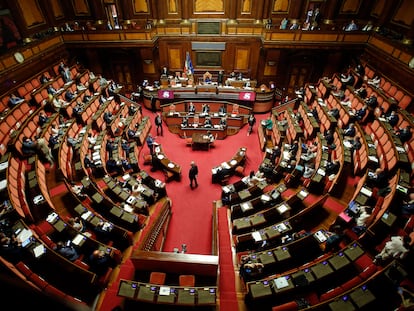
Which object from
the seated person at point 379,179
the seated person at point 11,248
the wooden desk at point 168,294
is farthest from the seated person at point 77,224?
the seated person at point 379,179

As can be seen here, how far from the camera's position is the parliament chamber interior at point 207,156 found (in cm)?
510

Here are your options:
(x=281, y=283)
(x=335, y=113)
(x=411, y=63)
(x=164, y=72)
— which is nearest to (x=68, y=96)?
(x=164, y=72)

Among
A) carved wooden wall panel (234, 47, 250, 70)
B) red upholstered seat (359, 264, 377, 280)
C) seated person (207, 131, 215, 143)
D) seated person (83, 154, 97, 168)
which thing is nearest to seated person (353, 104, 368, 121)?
seated person (207, 131, 215, 143)

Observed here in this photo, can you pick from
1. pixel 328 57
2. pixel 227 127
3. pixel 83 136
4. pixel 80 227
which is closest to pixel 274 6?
pixel 328 57

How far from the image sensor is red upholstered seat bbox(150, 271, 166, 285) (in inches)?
207

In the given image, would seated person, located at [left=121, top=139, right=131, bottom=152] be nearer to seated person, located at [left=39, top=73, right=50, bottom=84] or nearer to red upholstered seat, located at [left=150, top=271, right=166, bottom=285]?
seated person, located at [left=39, top=73, right=50, bottom=84]

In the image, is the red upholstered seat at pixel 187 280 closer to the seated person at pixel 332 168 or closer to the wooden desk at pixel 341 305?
the wooden desk at pixel 341 305

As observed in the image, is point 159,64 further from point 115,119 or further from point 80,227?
point 80,227

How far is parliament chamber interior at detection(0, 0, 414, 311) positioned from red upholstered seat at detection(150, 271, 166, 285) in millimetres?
33

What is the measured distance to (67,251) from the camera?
534 centimetres

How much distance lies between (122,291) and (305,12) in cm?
1503

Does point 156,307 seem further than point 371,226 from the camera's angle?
No

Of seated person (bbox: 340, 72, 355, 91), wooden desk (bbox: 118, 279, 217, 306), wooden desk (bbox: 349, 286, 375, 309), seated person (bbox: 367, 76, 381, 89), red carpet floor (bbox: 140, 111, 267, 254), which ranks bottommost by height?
red carpet floor (bbox: 140, 111, 267, 254)

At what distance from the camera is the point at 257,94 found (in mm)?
13305
